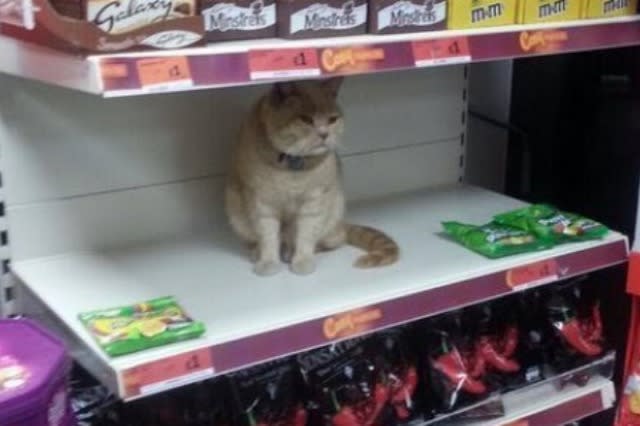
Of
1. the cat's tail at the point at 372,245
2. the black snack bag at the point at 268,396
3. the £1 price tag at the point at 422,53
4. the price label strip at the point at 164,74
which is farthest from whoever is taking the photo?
the cat's tail at the point at 372,245

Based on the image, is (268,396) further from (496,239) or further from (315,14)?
(315,14)

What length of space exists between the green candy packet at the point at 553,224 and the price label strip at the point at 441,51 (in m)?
0.40

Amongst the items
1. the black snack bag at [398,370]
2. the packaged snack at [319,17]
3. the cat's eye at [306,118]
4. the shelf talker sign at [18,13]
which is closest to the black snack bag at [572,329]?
the black snack bag at [398,370]

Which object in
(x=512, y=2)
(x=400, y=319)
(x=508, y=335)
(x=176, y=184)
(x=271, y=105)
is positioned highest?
(x=512, y=2)

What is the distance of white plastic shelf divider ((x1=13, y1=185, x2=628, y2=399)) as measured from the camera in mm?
1123

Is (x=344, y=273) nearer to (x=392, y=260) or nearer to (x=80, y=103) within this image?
(x=392, y=260)

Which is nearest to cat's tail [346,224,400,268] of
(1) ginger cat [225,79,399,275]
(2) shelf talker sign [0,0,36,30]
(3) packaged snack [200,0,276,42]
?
(1) ginger cat [225,79,399,275]

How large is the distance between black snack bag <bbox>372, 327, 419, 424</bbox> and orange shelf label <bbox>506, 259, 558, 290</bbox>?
22cm

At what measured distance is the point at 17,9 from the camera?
109 centimetres

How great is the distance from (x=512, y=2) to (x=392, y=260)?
0.45m

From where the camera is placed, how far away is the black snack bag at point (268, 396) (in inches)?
52.4

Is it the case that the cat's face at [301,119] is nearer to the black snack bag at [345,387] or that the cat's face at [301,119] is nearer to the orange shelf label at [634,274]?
the black snack bag at [345,387]

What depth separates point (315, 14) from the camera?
46.4 inches

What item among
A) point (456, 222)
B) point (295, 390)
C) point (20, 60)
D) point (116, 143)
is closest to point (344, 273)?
point (295, 390)
